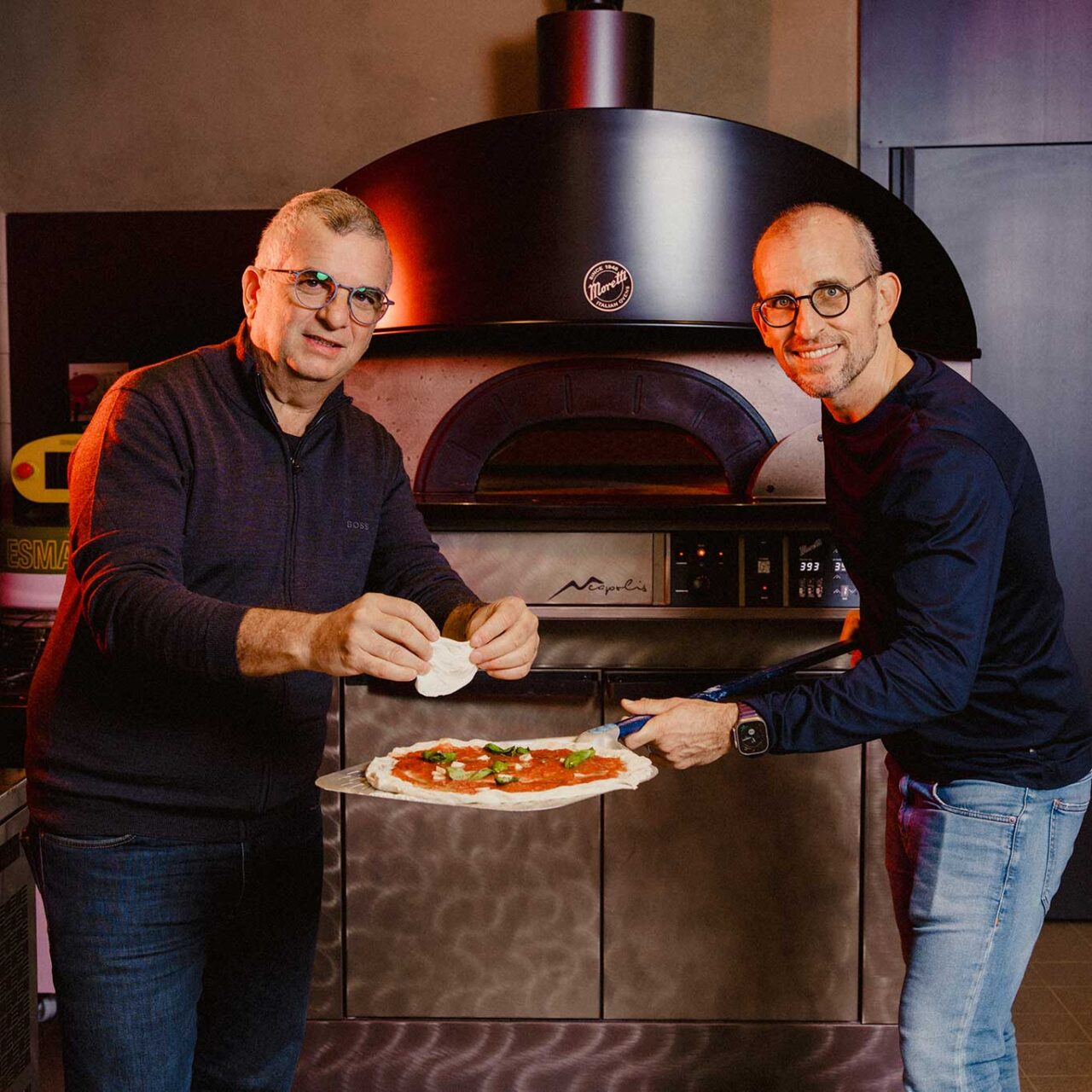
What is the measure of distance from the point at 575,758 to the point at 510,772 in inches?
4.6

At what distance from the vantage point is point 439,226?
3.00 m

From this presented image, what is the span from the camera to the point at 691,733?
180 cm

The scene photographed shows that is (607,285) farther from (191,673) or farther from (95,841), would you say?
(95,841)

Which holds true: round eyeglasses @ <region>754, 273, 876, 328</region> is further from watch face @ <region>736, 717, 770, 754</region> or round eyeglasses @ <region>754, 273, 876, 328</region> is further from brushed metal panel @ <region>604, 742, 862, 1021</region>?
brushed metal panel @ <region>604, 742, 862, 1021</region>

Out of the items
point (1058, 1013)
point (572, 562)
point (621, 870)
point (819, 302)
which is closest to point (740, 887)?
point (621, 870)

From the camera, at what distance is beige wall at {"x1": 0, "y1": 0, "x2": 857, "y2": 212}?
370 centimetres

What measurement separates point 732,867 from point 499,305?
60.2 inches

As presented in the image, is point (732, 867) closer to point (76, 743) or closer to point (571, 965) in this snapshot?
point (571, 965)

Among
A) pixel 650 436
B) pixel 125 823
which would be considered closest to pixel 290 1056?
pixel 125 823

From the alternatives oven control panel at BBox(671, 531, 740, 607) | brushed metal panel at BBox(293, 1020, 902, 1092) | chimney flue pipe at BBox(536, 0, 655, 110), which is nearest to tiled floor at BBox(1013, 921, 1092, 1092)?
brushed metal panel at BBox(293, 1020, 902, 1092)

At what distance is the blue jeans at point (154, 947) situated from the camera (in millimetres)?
1588

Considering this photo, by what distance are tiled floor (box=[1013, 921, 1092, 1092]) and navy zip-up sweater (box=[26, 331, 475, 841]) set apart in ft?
7.01

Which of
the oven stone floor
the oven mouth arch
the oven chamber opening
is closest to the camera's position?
the oven stone floor

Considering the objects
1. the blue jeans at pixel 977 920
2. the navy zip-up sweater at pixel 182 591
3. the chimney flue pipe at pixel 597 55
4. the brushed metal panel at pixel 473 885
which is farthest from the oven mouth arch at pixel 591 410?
the blue jeans at pixel 977 920
